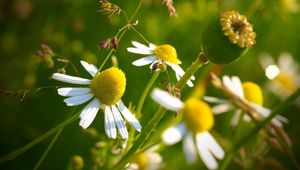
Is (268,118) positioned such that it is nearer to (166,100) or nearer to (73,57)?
(166,100)

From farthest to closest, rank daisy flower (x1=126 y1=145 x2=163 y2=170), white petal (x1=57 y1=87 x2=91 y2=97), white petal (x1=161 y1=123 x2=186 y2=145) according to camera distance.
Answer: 1. daisy flower (x1=126 y1=145 x2=163 y2=170)
2. white petal (x1=57 y1=87 x2=91 y2=97)
3. white petal (x1=161 y1=123 x2=186 y2=145)

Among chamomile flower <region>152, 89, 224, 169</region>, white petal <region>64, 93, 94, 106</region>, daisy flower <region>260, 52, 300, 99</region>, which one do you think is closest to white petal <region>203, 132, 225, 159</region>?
chamomile flower <region>152, 89, 224, 169</region>

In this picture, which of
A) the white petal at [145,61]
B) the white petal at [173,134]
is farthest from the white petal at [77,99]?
the white petal at [173,134]

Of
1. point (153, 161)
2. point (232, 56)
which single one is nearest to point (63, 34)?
point (153, 161)

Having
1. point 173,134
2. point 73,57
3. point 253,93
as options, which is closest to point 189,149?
point 173,134

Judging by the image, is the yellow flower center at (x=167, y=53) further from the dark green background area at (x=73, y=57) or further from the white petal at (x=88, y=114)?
the dark green background area at (x=73, y=57)

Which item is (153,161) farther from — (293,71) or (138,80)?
(293,71)

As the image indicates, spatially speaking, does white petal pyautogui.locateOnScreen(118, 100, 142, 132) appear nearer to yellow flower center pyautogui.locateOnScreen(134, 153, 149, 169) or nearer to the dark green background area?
yellow flower center pyautogui.locateOnScreen(134, 153, 149, 169)
